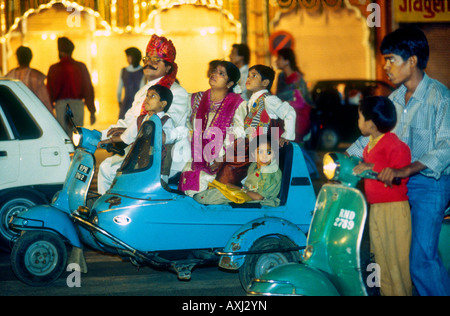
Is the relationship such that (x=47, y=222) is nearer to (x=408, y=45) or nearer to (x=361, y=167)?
(x=361, y=167)

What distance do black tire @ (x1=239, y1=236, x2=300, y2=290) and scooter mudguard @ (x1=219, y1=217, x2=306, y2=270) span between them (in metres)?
0.06

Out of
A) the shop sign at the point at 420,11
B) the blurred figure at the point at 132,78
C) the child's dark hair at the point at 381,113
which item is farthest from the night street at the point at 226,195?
the shop sign at the point at 420,11

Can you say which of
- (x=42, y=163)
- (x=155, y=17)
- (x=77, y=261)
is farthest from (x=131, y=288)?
(x=155, y=17)

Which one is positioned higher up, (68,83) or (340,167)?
(68,83)

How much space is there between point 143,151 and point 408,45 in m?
2.07

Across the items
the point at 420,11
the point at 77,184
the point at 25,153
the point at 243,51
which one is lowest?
the point at 77,184

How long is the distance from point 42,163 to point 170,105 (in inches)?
67.4

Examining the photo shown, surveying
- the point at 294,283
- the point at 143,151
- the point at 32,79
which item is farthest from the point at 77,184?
the point at 32,79

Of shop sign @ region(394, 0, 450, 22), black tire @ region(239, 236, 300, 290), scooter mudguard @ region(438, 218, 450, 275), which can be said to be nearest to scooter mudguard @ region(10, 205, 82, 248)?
black tire @ region(239, 236, 300, 290)

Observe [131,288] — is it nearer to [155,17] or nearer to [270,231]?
[270,231]

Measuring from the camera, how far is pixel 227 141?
602 cm

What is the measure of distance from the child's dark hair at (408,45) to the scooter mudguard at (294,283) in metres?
1.55

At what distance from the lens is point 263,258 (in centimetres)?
521

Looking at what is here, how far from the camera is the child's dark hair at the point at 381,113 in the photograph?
13.9ft
